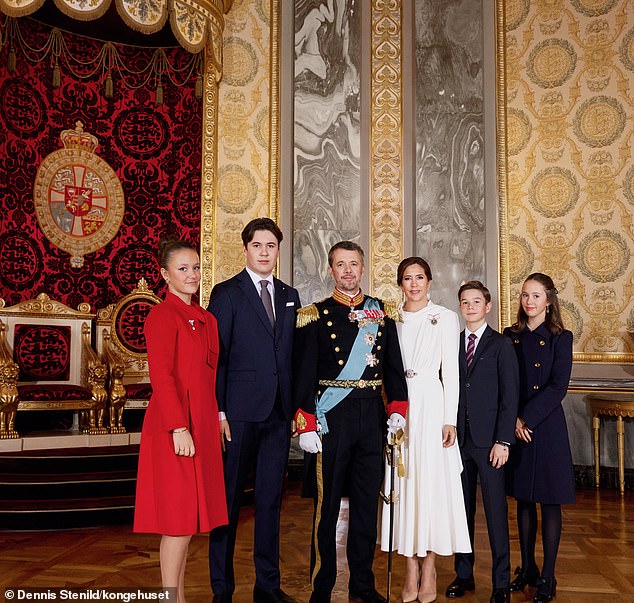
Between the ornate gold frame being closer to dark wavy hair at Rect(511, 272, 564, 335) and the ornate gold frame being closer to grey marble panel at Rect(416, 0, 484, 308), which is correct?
grey marble panel at Rect(416, 0, 484, 308)

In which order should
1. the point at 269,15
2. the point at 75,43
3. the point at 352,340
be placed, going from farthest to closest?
the point at 269,15 → the point at 75,43 → the point at 352,340

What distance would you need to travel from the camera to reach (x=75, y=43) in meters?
6.15

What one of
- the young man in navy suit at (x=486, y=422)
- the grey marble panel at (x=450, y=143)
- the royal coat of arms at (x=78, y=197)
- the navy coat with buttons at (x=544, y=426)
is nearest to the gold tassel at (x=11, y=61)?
the royal coat of arms at (x=78, y=197)

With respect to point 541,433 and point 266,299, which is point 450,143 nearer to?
point 541,433

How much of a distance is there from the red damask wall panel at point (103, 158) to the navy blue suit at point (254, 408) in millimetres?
3578

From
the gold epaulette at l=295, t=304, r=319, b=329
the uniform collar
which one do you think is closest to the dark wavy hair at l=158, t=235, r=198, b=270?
the gold epaulette at l=295, t=304, r=319, b=329

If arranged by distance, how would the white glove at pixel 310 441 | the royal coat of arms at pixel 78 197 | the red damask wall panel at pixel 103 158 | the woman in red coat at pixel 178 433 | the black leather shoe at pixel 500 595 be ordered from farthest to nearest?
the royal coat of arms at pixel 78 197, the red damask wall panel at pixel 103 158, the black leather shoe at pixel 500 595, the white glove at pixel 310 441, the woman in red coat at pixel 178 433

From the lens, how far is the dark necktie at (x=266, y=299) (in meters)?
2.99

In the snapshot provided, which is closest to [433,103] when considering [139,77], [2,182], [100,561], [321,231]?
[321,231]

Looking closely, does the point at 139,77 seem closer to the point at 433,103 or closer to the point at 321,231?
the point at 321,231

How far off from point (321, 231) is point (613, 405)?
2.83 meters

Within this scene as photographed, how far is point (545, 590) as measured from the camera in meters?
2.97

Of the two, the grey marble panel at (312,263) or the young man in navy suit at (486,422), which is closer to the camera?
the young man in navy suit at (486,422)

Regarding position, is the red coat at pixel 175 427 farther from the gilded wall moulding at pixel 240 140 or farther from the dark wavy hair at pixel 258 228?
the gilded wall moulding at pixel 240 140
